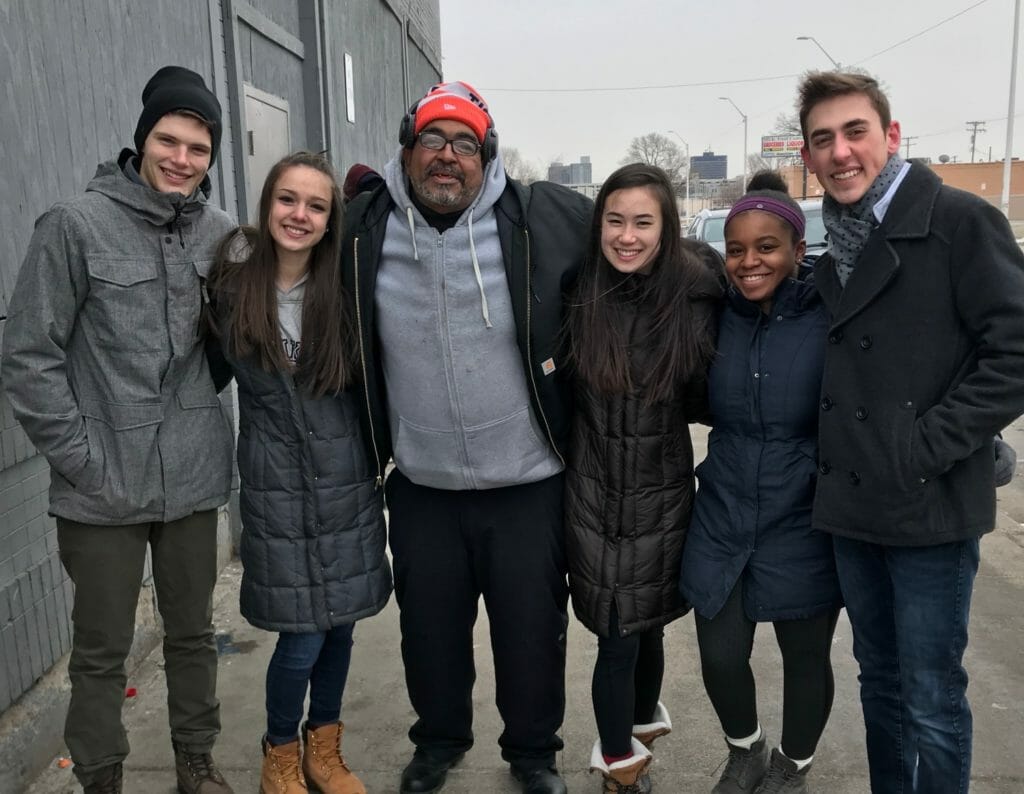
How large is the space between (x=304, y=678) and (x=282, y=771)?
1.07 feet

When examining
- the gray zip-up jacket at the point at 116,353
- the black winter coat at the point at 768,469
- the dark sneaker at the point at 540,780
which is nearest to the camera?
the gray zip-up jacket at the point at 116,353

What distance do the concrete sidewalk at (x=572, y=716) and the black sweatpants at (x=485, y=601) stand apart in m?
0.21

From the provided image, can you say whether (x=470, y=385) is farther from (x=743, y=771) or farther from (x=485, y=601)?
(x=743, y=771)

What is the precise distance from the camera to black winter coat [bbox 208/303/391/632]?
2.72 metres

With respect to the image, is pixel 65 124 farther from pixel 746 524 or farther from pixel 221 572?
pixel 746 524

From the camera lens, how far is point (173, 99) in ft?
8.70

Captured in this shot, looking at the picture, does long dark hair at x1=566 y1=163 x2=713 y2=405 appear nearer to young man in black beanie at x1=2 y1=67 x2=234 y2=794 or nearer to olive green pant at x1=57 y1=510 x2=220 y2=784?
→ young man in black beanie at x1=2 y1=67 x2=234 y2=794

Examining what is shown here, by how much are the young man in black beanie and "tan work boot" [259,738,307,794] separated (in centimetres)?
45

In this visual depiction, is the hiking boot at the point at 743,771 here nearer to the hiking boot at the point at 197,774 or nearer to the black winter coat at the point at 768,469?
the black winter coat at the point at 768,469

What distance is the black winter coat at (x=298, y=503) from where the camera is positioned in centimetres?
272

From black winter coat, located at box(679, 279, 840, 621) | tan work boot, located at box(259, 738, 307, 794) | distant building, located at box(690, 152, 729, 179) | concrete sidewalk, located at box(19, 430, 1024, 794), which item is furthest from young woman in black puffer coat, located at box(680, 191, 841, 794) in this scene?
distant building, located at box(690, 152, 729, 179)

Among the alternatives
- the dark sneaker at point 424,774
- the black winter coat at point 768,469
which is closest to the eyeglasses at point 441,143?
the black winter coat at point 768,469

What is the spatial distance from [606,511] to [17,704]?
6.83 feet

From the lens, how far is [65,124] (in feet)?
11.1
